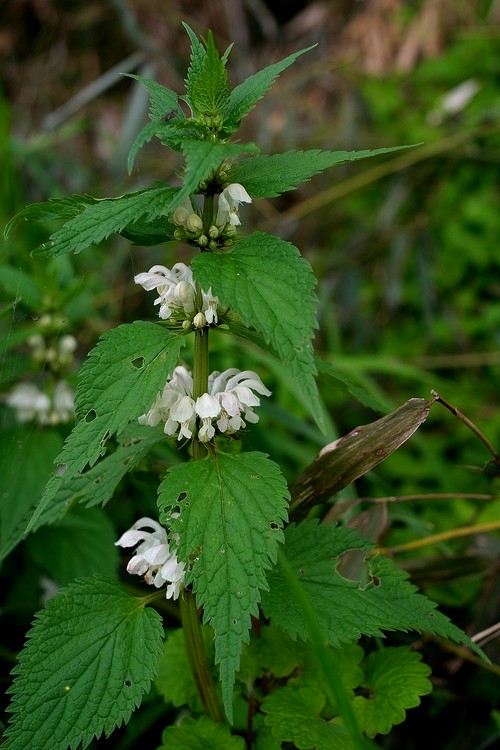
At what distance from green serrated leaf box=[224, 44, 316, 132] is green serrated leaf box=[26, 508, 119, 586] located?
859 mm


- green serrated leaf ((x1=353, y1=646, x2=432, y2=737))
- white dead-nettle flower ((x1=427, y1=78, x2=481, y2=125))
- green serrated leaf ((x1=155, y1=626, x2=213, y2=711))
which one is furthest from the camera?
white dead-nettle flower ((x1=427, y1=78, x2=481, y2=125))

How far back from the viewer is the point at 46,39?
4.19 metres

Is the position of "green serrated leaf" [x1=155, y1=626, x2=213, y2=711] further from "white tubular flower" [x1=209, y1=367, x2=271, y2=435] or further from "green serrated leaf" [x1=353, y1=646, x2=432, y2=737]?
"white tubular flower" [x1=209, y1=367, x2=271, y2=435]

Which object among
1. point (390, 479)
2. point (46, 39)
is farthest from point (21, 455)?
point (46, 39)

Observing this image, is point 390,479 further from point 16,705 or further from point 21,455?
point 16,705

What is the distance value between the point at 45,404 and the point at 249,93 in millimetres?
952

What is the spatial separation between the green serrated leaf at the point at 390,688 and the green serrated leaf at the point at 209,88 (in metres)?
0.74

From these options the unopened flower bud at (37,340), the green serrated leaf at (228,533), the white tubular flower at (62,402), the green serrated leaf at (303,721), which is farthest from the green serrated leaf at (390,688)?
the unopened flower bud at (37,340)

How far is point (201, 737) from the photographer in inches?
33.9

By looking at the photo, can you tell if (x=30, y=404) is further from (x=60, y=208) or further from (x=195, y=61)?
(x=195, y=61)

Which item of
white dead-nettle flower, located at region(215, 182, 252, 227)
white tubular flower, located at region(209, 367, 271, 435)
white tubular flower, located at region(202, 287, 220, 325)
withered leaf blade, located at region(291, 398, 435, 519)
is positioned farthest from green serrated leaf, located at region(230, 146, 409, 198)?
withered leaf blade, located at region(291, 398, 435, 519)

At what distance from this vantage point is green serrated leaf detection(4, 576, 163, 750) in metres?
0.73

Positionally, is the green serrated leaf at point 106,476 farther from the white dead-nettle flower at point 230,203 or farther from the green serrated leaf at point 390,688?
the green serrated leaf at point 390,688

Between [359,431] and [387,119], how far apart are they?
101 inches
